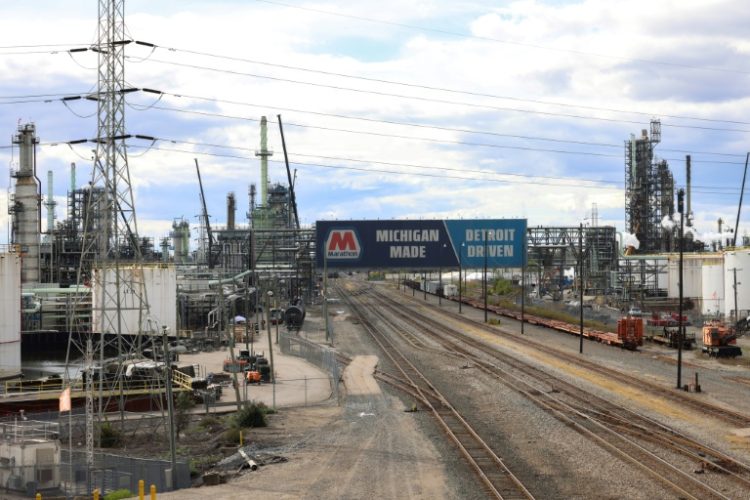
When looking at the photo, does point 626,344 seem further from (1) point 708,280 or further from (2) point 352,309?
(2) point 352,309

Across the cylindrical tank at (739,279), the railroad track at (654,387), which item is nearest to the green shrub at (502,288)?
the cylindrical tank at (739,279)

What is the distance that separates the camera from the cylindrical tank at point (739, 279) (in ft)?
219

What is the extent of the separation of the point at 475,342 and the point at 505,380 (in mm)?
18645

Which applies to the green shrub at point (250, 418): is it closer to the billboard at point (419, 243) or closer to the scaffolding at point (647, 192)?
the billboard at point (419, 243)

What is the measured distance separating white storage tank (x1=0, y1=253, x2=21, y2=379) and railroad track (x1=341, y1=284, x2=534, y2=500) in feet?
79.5

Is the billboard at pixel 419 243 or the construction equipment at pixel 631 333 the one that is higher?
the billboard at pixel 419 243

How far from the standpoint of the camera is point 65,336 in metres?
78.7

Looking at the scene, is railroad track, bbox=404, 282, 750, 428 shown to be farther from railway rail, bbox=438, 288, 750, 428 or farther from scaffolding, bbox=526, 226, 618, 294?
scaffolding, bbox=526, 226, 618, 294

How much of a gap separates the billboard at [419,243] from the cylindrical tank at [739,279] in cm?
2065

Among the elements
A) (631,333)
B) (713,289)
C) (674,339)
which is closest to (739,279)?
(713,289)

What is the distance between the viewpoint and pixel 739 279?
67.0 metres

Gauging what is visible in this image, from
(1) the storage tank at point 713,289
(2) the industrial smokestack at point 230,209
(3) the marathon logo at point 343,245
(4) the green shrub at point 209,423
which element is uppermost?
(2) the industrial smokestack at point 230,209

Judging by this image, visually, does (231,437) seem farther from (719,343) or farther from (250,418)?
(719,343)

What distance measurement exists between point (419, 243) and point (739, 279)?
3027 centimetres
